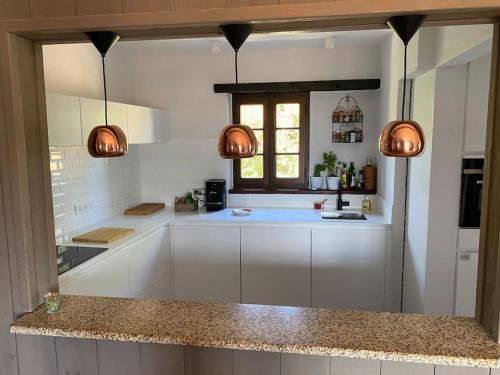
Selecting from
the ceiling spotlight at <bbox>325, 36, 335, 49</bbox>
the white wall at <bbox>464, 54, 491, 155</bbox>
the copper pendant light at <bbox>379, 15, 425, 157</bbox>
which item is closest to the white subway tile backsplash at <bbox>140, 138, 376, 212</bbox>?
the ceiling spotlight at <bbox>325, 36, 335, 49</bbox>

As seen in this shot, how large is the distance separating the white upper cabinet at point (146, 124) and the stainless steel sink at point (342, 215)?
176cm

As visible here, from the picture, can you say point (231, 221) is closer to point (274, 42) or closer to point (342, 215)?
point (342, 215)

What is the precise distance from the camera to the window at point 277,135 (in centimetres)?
394

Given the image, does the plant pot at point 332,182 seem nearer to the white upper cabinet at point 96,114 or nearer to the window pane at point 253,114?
the window pane at point 253,114

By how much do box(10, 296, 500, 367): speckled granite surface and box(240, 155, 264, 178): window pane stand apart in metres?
2.72

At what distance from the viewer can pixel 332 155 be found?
388cm

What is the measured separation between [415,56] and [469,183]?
0.90m

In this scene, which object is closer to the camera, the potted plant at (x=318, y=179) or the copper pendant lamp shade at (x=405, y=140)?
the copper pendant lamp shade at (x=405, y=140)

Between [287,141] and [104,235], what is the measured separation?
2.06 m

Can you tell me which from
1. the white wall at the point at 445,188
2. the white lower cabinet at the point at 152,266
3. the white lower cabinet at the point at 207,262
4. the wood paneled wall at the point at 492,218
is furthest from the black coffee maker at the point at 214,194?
the wood paneled wall at the point at 492,218

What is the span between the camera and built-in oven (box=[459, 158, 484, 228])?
2.43 m

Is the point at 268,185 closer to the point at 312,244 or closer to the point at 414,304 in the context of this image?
the point at 312,244

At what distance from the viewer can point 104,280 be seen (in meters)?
2.44

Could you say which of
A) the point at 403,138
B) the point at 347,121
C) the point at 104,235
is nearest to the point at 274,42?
the point at 347,121
